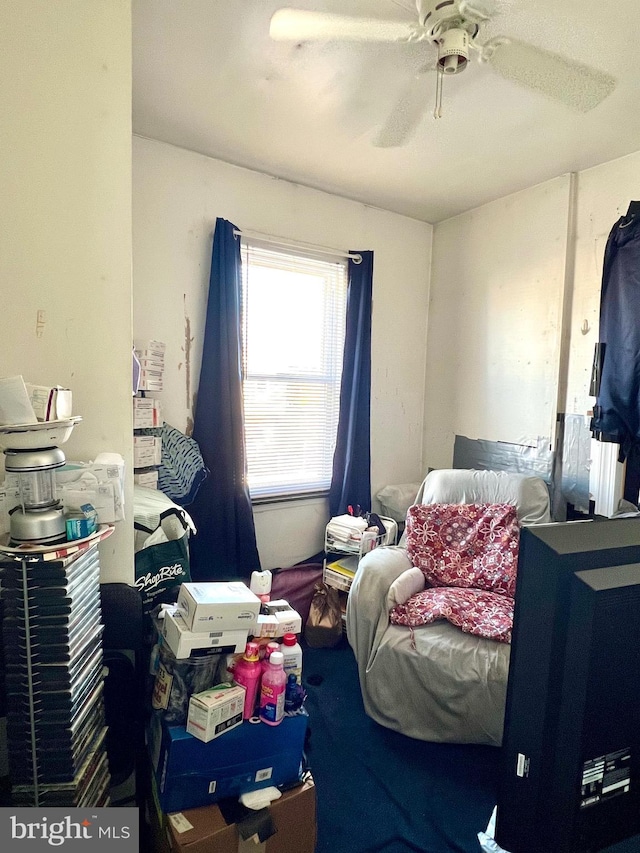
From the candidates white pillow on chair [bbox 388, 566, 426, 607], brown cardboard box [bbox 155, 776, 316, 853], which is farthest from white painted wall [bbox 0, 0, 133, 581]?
white pillow on chair [bbox 388, 566, 426, 607]

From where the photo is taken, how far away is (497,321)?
2861 millimetres

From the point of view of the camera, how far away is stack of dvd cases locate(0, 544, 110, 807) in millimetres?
967

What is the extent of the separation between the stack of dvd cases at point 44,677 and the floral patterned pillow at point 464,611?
122 cm

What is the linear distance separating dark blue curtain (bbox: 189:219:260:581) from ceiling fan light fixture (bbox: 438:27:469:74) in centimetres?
136

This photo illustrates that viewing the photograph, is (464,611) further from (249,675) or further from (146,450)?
(146,450)

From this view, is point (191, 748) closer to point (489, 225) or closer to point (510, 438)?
point (510, 438)

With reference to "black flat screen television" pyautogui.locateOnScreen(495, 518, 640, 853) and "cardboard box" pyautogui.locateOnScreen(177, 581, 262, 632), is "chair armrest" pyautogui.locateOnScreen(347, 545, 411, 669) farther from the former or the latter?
"black flat screen television" pyautogui.locateOnScreen(495, 518, 640, 853)

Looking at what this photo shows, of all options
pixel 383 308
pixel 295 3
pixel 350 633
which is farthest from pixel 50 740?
pixel 383 308

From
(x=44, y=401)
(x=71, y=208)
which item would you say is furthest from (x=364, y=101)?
(x=44, y=401)

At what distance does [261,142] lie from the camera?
88.0 inches

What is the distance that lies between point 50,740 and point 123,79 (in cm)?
164

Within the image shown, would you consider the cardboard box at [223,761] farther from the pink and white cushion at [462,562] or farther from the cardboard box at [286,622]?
the pink and white cushion at [462,562]

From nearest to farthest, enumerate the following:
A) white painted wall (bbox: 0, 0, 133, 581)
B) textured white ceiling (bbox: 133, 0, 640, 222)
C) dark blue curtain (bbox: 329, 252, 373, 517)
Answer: white painted wall (bbox: 0, 0, 133, 581)
textured white ceiling (bbox: 133, 0, 640, 222)
dark blue curtain (bbox: 329, 252, 373, 517)

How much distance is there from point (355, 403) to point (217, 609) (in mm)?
1915
